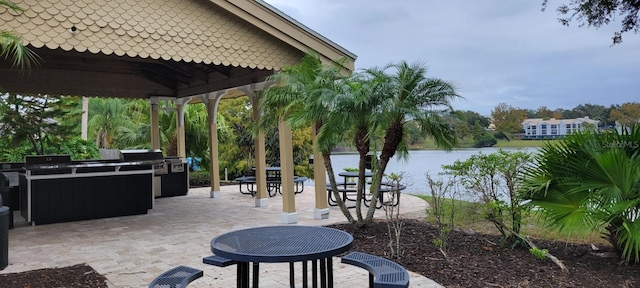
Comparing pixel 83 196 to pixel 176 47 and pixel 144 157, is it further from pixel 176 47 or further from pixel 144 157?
pixel 176 47

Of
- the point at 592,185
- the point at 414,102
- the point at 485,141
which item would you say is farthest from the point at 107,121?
the point at 592,185

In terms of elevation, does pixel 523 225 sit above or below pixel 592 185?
below

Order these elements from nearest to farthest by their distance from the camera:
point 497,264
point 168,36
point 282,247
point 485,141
→ point 282,247, point 497,264, point 485,141, point 168,36

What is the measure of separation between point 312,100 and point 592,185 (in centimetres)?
328

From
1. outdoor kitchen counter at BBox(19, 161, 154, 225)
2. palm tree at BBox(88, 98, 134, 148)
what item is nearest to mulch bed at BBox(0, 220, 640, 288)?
outdoor kitchen counter at BBox(19, 161, 154, 225)

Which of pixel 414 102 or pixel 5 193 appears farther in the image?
pixel 5 193

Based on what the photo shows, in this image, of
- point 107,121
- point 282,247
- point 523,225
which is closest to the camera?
point 282,247

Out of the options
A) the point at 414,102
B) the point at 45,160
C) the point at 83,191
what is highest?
the point at 414,102

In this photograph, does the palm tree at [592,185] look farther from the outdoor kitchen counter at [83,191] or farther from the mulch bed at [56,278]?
the outdoor kitchen counter at [83,191]

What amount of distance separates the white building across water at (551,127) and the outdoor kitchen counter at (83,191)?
6.68 m

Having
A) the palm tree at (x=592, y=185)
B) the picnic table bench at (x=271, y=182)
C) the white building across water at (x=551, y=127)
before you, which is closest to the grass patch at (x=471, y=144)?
the white building across water at (x=551, y=127)

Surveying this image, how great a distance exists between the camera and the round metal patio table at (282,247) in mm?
2881

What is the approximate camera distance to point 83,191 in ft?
25.2

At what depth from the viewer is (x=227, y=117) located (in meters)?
16.2
